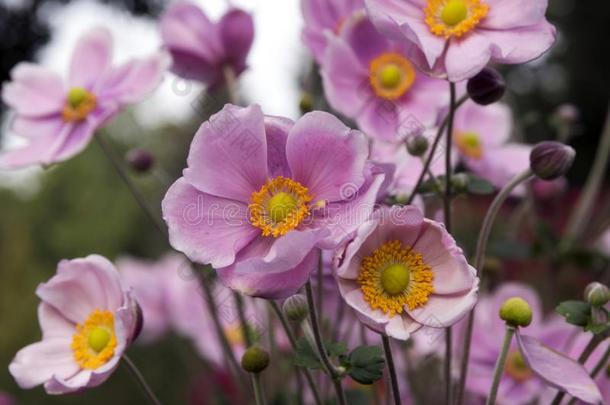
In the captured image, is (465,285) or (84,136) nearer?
(465,285)

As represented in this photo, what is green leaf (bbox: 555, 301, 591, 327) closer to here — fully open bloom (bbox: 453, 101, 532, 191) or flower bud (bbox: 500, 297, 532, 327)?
flower bud (bbox: 500, 297, 532, 327)

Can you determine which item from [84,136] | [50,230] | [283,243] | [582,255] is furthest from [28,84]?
[50,230]

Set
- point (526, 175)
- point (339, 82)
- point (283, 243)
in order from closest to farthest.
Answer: point (283, 243) → point (526, 175) → point (339, 82)

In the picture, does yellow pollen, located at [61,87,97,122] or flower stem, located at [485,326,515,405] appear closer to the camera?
flower stem, located at [485,326,515,405]

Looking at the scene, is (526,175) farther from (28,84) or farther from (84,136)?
(28,84)

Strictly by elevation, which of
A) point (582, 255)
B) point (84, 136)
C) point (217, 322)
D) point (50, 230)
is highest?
point (84, 136)

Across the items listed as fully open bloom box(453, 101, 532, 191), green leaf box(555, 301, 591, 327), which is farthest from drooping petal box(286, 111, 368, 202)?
fully open bloom box(453, 101, 532, 191)
